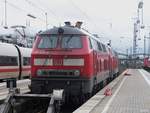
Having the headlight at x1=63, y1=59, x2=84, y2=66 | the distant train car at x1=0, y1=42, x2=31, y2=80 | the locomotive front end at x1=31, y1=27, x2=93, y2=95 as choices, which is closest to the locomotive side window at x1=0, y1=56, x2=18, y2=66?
the distant train car at x1=0, y1=42, x2=31, y2=80

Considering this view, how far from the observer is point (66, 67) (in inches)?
693

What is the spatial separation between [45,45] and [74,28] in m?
1.31

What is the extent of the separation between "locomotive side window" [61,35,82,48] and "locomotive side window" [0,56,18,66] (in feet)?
53.5

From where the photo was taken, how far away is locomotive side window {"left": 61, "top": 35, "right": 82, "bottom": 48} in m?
18.1

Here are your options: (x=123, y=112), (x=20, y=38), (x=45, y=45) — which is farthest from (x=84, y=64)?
(x=20, y=38)

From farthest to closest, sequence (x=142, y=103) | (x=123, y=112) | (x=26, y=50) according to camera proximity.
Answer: (x=26, y=50) → (x=142, y=103) → (x=123, y=112)

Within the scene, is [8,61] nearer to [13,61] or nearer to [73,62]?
[13,61]

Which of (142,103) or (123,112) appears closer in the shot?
(123,112)

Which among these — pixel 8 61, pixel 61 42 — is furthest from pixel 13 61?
pixel 61 42

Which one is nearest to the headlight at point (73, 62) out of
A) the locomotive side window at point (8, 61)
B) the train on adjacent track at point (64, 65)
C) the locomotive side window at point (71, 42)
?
the train on adjacent track at point (64, 65)

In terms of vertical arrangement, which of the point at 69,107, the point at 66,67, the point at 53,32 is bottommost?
the point at 69,107

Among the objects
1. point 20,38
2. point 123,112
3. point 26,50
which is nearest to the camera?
point 123,112

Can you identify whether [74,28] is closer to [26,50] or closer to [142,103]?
[142,103]

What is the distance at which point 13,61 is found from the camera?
123 ft
